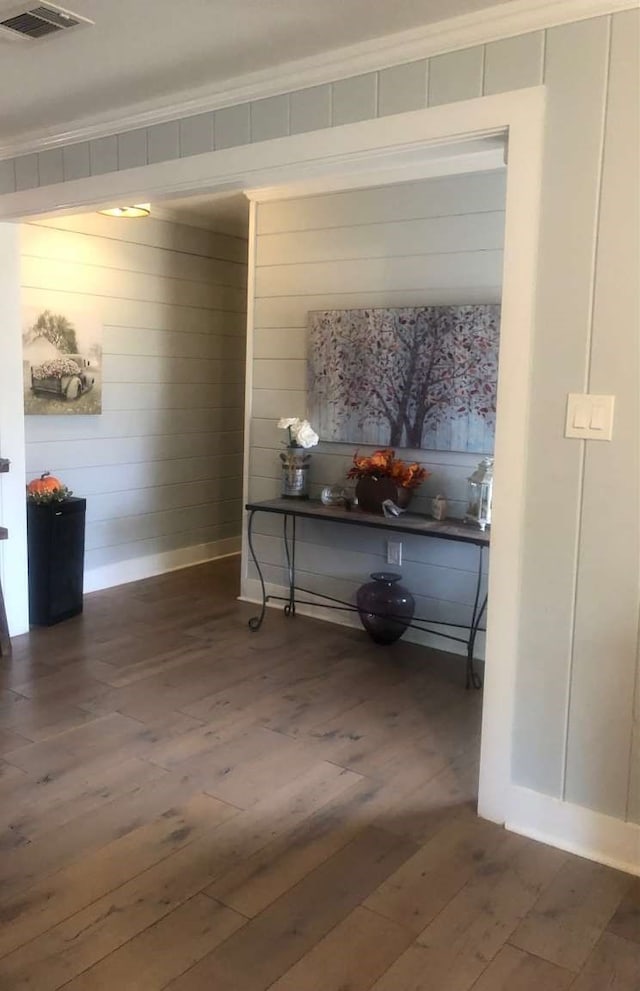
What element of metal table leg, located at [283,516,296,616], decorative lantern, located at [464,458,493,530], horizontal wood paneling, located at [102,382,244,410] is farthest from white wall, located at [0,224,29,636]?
decorative lantern, located at [464,458,493,530]

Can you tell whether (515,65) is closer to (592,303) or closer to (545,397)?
(592,303)

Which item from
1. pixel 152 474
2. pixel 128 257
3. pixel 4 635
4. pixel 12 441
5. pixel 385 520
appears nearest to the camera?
pixel 385 520

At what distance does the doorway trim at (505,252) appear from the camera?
2229 millimetres

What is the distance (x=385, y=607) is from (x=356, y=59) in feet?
7.78

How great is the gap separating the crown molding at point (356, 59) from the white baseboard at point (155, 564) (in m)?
2.57

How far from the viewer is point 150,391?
17.2 ft

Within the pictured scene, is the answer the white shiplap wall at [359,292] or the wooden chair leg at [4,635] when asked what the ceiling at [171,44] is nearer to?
the white shiplap wall at [359,292]

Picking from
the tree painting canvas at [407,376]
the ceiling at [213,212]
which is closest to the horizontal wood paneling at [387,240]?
the tree painting canvas at [407,376]

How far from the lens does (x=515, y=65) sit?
7.27 feet

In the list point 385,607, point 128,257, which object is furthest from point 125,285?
point 385,607

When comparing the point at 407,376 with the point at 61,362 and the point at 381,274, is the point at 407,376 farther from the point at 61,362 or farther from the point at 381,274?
the point at 61,362

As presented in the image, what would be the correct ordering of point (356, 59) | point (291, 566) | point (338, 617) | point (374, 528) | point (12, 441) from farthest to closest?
point (291, 566) < point (338, 617) < point (374, 528) < point (12, 441) < point (356, 59)

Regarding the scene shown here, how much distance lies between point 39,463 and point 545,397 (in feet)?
10.6

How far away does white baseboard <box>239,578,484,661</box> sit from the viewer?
3.98 m
